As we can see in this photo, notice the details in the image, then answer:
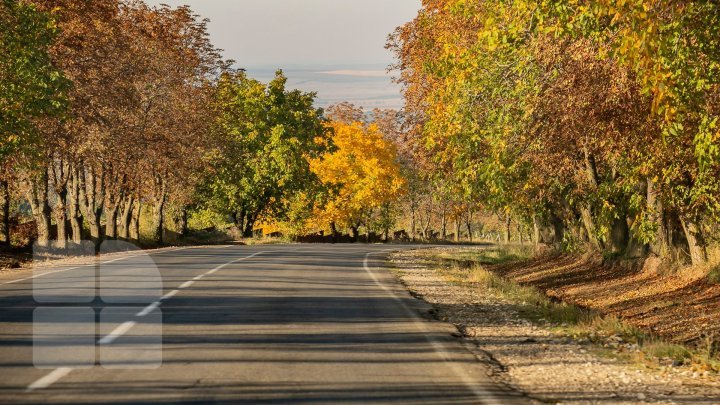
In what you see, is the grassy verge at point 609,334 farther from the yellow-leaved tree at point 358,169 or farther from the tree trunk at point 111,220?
the yellow-leaved tree at point 358,169

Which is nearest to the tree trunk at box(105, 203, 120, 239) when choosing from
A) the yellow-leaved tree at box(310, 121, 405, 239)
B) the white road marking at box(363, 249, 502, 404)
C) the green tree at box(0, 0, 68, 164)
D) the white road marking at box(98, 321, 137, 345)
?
the green tree at box(0, 0, 68, 164)

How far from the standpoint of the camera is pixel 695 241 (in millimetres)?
22844

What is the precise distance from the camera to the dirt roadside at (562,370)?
8992mm

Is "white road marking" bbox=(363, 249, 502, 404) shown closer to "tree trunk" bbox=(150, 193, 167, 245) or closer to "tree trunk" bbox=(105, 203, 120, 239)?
"tree trunk" bbox=(105, 203, 120, 239)

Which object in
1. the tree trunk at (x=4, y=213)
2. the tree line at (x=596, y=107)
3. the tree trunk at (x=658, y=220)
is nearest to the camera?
the tree line at (x=596, y=107)

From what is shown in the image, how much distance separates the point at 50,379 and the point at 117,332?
323 cm

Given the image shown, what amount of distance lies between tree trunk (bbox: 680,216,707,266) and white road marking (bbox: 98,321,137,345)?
14739mm

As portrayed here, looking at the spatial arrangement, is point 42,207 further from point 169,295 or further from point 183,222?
point 183,222

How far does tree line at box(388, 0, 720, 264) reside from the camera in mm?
11625

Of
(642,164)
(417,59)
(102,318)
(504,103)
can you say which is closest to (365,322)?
(102,318)

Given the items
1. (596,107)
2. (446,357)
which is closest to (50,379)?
(446,357)

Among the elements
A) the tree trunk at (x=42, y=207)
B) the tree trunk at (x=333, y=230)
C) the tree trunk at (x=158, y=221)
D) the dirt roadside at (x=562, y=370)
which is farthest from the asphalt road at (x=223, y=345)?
the tree trunk at (x=333, y=230)

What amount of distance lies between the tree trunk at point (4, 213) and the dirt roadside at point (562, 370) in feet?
74.5

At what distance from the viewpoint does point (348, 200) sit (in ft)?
236
